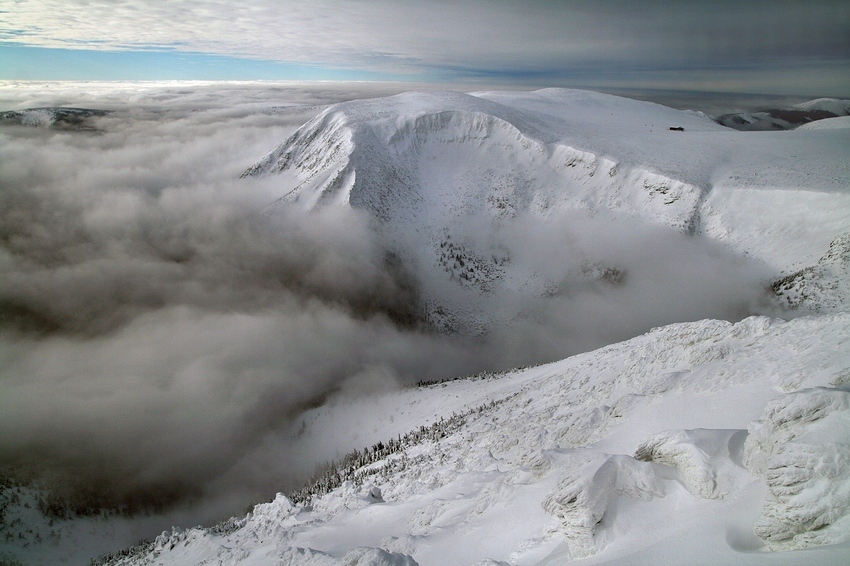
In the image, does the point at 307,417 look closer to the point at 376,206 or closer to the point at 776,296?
the point at 376,206

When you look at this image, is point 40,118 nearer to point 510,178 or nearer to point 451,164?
point 451,164

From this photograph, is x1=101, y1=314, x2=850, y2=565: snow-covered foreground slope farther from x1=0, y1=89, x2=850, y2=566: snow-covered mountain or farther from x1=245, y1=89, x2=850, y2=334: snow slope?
x1=245, y1=89, x2=850, y2=334: snow slope

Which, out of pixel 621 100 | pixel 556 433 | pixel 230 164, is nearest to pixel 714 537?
pixel 556 433

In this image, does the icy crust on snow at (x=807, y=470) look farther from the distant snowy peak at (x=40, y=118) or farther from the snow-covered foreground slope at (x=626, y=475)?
the distant snowy peak at (x=40, y=118)

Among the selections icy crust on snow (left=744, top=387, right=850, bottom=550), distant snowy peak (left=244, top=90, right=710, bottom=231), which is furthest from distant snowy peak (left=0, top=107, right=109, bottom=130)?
icy crust on snow (left=744, top=387, right=850, bottom=550)

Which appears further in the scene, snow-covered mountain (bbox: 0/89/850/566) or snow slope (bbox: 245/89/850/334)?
snow slope (bbox: 245/89/850/334)

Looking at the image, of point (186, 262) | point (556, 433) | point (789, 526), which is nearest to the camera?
point (789, 526)
